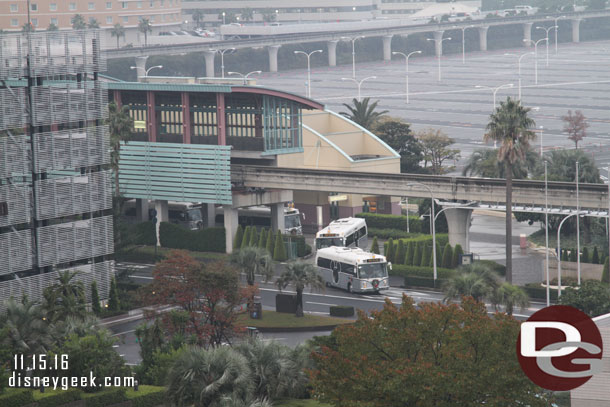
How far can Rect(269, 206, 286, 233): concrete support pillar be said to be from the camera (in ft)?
338

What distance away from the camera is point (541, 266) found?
294ft

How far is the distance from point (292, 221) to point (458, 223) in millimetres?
19861

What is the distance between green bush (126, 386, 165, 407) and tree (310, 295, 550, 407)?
367 inches

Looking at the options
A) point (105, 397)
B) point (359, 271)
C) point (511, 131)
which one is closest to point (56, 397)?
point (105, 397)

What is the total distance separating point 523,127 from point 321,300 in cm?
A: 1836

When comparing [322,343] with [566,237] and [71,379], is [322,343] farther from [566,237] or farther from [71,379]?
[566,237]

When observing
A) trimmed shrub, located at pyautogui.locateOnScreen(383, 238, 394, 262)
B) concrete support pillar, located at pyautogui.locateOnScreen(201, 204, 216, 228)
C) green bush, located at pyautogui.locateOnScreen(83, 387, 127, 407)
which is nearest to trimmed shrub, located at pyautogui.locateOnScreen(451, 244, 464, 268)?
trimmed shrub, located at pyautogui.locateOnScreen(383, 238, 394, 262)

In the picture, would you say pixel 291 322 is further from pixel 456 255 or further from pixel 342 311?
pixel 456 255

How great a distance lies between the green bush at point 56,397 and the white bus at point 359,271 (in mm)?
33274

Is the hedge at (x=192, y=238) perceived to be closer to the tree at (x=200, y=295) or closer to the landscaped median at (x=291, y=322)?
the landscaped median at (x=291, y=322)

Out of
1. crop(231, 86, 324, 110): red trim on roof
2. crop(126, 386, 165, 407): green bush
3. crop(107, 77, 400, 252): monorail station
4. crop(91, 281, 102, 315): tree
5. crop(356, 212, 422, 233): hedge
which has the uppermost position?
crop(231, 86, 324, 110): red trim on roof

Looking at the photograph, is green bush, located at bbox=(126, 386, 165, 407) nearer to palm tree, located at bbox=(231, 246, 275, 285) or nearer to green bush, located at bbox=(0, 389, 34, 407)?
green bush, located at bbox=(0, 389, 34, 407)

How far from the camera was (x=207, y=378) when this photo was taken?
4691cm

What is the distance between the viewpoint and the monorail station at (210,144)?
330 ft
